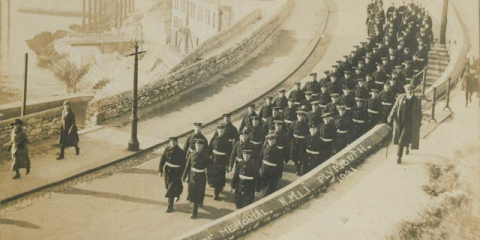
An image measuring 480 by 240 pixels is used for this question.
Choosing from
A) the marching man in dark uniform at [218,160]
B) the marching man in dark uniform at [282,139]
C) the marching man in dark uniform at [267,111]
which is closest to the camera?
the marching man in dark uniform at [218,160]

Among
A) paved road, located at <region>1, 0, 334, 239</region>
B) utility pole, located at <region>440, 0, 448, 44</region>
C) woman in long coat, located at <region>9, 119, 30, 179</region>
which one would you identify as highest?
utility pole, located at <region>440, 0, 448, 44</region>

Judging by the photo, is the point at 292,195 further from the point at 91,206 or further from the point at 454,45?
the point at 454,45

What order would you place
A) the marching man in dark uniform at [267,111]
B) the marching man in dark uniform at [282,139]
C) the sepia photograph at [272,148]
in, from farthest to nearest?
1. the marching man in dark uniform at [267,111]
2. the marching man in dark uniform at [282,139]
3. the sepia photograph at [272,148]

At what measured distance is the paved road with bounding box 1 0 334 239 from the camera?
1105 centimetres

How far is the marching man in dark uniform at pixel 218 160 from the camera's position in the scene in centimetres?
1243

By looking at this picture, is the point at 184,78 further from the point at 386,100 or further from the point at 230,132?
the point at 386,100

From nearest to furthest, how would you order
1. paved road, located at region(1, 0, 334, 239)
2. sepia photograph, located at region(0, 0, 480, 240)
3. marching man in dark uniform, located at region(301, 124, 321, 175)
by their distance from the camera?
sepia photograph, located at region(0, 0, 480, 240) → paved road, located at region(1, 0, 334, 239) → marching man in dark uniform, located at region(301, 124, 321, 175)

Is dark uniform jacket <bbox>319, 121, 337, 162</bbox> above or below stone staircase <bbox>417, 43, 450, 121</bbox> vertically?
below

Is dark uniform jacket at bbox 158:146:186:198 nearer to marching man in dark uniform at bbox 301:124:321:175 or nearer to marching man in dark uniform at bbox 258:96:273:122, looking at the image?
marching man in dark uniform at bbox 301:124:321:175

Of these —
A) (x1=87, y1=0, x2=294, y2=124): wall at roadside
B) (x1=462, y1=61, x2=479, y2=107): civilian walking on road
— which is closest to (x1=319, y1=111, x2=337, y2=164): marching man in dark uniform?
(x1=462, y1=61, x2=479, y2=107): civilian walking on road

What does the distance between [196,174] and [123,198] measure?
1942mm

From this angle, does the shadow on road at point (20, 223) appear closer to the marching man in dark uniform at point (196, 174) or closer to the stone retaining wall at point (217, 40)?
the marching man in dark uniform at point (196, 174)

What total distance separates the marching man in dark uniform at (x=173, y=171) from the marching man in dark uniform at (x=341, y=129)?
381 centimetres

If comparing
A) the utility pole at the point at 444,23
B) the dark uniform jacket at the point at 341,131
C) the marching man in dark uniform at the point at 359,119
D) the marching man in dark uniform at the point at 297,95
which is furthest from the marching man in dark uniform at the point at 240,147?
the utility pole at the point at 444,23
